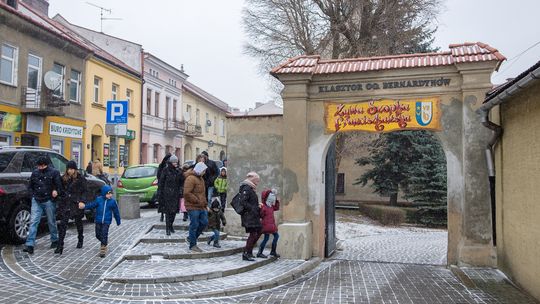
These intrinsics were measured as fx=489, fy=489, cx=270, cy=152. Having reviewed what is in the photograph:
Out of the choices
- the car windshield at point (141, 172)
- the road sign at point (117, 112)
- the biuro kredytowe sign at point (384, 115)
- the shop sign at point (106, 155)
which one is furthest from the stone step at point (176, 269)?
the shop sign at point (106, 155)

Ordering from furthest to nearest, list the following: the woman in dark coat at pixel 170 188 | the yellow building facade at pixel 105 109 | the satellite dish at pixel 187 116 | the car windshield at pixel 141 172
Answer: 1. the satellite dish at pixel 187 116
2. the yellow building facade at pixel 105 109
3. the car windshield at pixel 141 172
4. the woman in dark coat at pixel 170 188

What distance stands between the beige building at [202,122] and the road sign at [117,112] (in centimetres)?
2438

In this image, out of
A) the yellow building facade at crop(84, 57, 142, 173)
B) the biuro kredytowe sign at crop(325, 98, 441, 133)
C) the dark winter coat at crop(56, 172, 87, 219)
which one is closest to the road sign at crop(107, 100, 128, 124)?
the dark winter coat at crop(56, 172, 87, 219)

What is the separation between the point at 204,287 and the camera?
302 inches

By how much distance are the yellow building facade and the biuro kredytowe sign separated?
15.0 meters

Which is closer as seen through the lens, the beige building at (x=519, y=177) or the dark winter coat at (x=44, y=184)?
the beige building at (x=519, y=177)

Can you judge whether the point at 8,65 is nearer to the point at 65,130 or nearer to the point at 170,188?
the point at 65,130

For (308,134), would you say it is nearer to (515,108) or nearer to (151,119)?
(515,108)

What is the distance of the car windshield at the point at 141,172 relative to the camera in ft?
54.5

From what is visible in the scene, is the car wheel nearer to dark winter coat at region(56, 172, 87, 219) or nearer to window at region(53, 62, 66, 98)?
dark winter coat at region(56, 172, 87, 219)

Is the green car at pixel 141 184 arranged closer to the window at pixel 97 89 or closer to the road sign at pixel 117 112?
the road sign at pixel 117 112

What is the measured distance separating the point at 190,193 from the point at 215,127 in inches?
1613

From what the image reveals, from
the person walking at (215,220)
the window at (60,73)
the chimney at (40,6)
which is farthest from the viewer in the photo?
the chimney at (40,6)

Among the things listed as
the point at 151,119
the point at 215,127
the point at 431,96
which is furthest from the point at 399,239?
the point at 215,127
